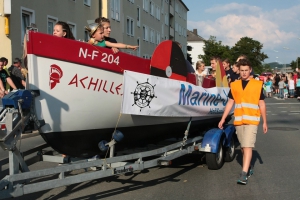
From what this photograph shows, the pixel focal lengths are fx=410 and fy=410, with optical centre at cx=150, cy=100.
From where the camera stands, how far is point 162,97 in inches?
234

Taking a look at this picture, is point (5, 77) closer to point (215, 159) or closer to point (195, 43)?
point (215, 159)

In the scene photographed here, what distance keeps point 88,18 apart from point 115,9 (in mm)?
6731

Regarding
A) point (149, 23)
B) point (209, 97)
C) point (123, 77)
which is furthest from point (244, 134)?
point (149, 23)

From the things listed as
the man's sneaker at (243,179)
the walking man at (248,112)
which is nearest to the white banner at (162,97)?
the walking man at (248,112)

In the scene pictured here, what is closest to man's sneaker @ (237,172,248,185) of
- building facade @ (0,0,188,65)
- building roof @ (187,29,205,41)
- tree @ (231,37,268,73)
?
building facade @ (0,0,188,65)

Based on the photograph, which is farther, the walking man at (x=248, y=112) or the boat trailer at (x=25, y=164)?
the walking man at (x=248, y=112)

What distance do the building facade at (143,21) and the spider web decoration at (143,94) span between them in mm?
18076

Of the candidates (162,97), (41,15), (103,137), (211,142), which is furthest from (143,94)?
(41,15)

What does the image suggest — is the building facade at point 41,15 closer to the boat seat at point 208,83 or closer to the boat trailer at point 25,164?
the boat seat at point 208,83

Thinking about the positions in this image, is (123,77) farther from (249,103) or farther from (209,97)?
(209,97)

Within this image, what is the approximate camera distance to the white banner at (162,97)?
5492 mm

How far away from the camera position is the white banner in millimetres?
5492

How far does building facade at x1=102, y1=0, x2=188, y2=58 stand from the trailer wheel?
16.9m

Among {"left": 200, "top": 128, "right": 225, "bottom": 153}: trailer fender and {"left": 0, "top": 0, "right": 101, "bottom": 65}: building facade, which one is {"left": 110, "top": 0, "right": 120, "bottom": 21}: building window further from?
{"left": 200, "top": 128, "right": 225, "bottom": 153}: trailer fender
